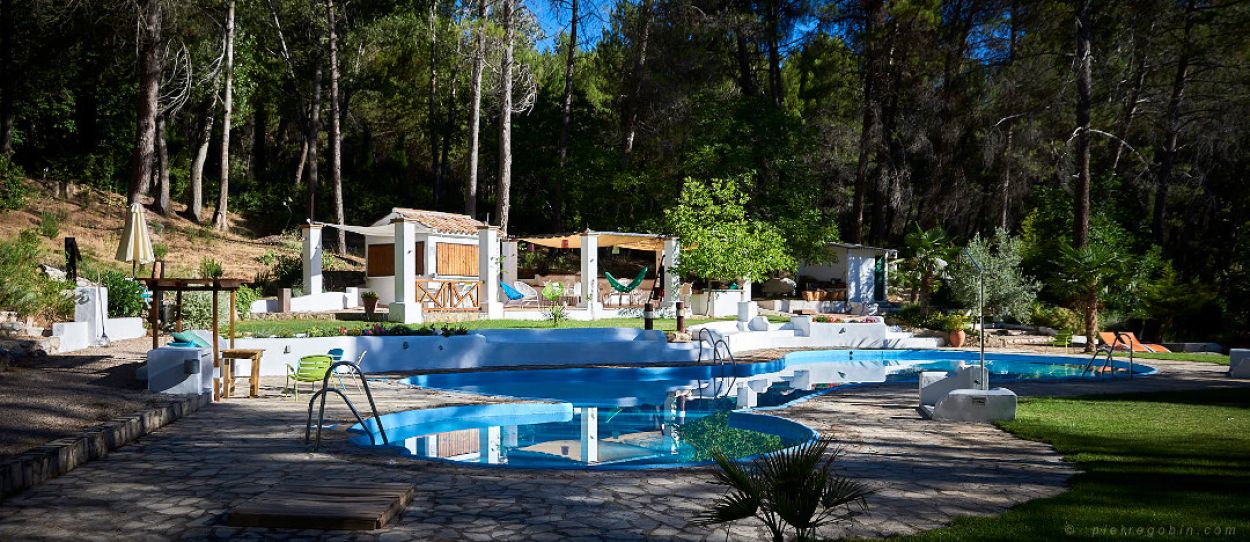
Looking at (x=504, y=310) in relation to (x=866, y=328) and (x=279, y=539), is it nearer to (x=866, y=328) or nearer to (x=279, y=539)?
(x=866, y=328)

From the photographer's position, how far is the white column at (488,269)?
19.7 metres

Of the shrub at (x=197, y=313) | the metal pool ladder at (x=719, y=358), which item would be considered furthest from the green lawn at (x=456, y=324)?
the metal pool ladder at (x=719, y=358)

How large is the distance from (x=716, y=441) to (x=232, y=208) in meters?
25.2

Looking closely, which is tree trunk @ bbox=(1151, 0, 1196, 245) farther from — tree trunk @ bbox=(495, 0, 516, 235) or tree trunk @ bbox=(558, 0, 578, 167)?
tree trunk @ bbox=(495, 0, 516, 235)

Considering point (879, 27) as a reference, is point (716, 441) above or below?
below

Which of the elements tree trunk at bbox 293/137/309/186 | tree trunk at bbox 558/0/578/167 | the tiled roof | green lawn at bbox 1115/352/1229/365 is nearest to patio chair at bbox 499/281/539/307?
the tiled roof

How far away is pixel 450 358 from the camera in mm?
13477

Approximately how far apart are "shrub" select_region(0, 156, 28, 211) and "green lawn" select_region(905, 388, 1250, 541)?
69.9ft

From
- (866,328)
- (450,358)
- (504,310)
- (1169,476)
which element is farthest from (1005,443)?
(504,310)

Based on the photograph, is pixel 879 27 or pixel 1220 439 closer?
pixel 1220 439

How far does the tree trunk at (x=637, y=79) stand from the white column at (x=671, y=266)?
7.65 m

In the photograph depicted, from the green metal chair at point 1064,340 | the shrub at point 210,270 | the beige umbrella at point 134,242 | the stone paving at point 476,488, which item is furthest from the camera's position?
the shrub at point 210,270

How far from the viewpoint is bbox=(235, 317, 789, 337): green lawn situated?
1389 centimetres

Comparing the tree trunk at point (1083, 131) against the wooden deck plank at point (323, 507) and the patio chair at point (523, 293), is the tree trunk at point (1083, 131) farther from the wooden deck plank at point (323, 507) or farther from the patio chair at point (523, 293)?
the wooden deck plank at point (323, 507)
